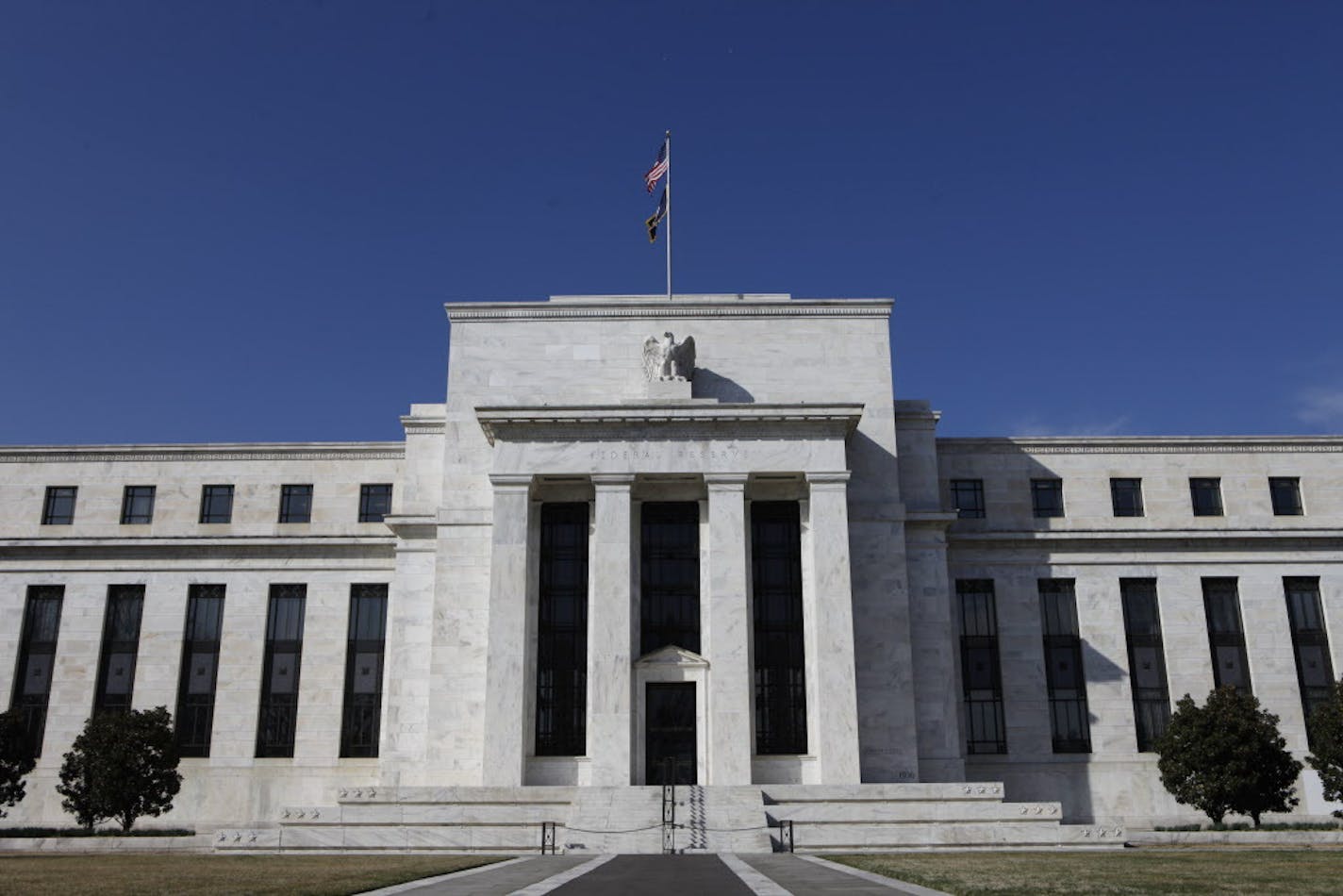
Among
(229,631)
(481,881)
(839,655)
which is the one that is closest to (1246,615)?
(839,655)

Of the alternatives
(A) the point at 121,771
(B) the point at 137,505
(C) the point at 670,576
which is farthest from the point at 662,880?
(B) the point at 137,505

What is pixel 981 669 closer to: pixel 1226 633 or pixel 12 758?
pixel 1226 633

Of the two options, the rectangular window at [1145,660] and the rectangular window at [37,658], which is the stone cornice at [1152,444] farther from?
the rectangular window at [37,658]

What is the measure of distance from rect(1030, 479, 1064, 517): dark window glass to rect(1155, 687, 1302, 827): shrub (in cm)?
1132

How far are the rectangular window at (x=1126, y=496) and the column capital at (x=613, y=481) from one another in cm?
2261

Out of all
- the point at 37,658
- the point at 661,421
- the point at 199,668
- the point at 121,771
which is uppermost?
the point at 661,421

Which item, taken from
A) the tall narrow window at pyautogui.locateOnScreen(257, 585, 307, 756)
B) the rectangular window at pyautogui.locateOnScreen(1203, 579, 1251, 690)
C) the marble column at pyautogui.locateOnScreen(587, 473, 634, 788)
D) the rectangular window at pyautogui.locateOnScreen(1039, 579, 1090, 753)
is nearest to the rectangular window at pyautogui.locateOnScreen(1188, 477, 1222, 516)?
the rectangular window at pyautogui.locateOnScreen(1203, 579, 1251, 690)

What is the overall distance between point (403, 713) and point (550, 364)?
1564 cm

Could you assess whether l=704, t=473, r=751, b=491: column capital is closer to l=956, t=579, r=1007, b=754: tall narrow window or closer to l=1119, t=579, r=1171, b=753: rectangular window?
l=956, t=579, r=1007, b=754: tall narrow window

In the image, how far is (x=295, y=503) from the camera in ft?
173

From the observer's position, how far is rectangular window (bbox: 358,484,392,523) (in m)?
52.1

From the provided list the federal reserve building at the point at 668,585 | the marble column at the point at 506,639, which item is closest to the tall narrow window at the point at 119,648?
the federal reserve building at the point at 668,585

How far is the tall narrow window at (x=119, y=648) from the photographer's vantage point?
163ft

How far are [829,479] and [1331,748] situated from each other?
20469 millimetres
